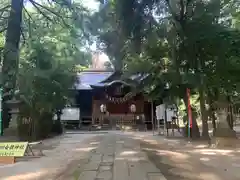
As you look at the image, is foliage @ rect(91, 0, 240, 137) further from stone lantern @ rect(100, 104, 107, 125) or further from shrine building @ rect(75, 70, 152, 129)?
stone lantern @ rect(100, 104, 107, 125)

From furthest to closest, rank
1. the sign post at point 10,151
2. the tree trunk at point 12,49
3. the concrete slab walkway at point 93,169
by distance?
the tree trunk at point 12,49, the sign post at point 10,151, the concrete slab walkway at point 93,169

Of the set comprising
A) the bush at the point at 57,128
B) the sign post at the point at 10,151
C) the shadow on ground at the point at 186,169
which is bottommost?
the shadow on ground at the point at 186,169

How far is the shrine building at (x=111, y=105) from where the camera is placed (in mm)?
28688

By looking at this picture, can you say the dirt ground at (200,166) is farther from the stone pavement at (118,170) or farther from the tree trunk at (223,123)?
the tree trunk at (223,123)

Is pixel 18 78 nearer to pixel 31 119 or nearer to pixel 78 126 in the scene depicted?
pixel 31 119

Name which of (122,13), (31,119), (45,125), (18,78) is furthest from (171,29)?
(45,125)

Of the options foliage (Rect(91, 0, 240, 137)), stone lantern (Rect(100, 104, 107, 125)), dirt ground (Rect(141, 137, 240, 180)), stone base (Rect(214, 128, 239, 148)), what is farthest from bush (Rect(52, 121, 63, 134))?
dirt ground (Rect(141, 137, 240, 180))

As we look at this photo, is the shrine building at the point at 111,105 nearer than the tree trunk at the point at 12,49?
No

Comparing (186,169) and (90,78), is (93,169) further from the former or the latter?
(90,78)

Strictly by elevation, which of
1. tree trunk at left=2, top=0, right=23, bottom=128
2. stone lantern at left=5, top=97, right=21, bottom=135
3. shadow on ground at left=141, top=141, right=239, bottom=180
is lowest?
shadow on ground at left=141, top=141, right=239, bottom=180

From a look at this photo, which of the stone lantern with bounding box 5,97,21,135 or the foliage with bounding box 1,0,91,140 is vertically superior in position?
the foliage with bounding box 1,0,91,140

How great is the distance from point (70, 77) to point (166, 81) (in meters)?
6.74

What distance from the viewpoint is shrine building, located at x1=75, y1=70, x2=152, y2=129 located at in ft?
94.1

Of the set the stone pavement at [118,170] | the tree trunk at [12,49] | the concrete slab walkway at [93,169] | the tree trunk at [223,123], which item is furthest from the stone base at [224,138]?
the tree trunk at [12,49]
